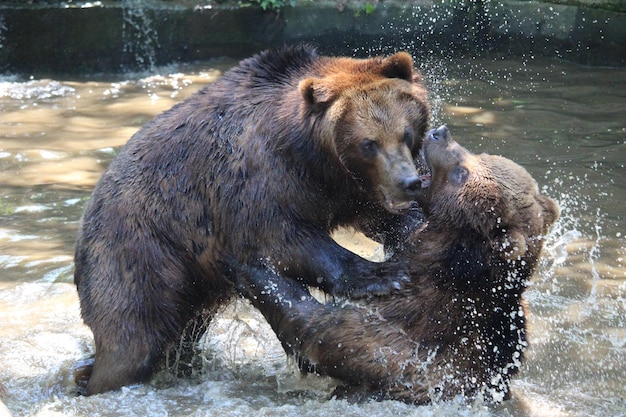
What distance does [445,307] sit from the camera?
595cm

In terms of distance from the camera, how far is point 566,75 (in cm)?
1370

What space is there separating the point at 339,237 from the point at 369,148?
3216 mm

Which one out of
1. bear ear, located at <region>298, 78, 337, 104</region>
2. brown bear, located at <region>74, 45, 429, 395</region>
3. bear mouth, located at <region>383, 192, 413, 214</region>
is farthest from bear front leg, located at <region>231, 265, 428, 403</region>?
bear ear, located at <region>298, 78, 337, 104</region>

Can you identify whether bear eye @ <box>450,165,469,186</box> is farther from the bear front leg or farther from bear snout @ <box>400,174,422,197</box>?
the bear front leg

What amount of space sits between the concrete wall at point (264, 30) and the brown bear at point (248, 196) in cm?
881

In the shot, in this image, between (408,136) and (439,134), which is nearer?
(408,136)

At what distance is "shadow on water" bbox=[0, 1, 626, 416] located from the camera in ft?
20.6

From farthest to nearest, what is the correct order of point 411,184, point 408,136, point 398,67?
point 398,67, point 408,136, point 411,184

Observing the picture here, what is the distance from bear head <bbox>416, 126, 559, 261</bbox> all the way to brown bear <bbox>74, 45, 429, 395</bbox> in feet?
0.77

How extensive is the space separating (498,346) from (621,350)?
145 cm

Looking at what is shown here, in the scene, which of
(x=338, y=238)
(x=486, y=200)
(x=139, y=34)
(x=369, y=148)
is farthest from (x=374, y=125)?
(x=139, y=34)

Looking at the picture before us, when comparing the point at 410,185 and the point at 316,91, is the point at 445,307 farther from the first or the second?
the point at 316,91

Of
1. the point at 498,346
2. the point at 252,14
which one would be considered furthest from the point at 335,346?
the point at 252,14

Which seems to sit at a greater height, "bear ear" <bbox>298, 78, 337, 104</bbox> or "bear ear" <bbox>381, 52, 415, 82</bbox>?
"bear ear" <bbox>381, 52, 415, 82</bbox>
